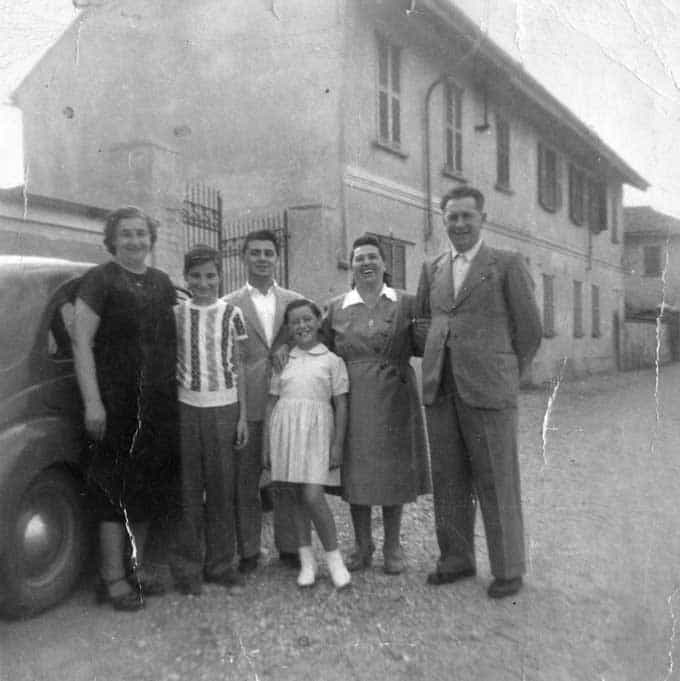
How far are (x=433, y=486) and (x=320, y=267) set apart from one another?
6.04 m

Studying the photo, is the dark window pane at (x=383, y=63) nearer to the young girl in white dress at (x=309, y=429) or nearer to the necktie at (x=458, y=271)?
the necktie at (x=458, y=271)

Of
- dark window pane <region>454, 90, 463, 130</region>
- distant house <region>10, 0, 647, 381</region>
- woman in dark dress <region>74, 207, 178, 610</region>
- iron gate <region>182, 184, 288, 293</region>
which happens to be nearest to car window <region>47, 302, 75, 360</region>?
woman in dark dress <region>74, 207, 178, 610</region>

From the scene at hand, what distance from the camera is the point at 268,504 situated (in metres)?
5.07

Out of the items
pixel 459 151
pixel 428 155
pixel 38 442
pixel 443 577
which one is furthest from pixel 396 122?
pixel 38 442

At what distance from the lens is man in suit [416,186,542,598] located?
12.7 feet

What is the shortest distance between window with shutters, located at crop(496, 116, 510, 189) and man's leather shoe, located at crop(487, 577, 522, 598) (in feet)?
40.2

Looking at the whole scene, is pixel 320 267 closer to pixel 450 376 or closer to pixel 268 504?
pixel 268 504

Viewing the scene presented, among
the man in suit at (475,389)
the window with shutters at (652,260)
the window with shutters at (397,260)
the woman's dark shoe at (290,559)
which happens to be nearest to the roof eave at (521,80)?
the window with shutters at (397,260)

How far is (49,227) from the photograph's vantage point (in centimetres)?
708

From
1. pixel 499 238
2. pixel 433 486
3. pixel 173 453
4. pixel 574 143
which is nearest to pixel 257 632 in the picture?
pixel 173 453

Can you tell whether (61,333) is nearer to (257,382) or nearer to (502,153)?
(257,382)

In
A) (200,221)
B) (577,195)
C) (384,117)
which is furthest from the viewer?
(577,195)

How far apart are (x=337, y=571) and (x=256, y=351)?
1.21 metres

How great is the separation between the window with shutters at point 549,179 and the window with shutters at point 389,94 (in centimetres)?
683
